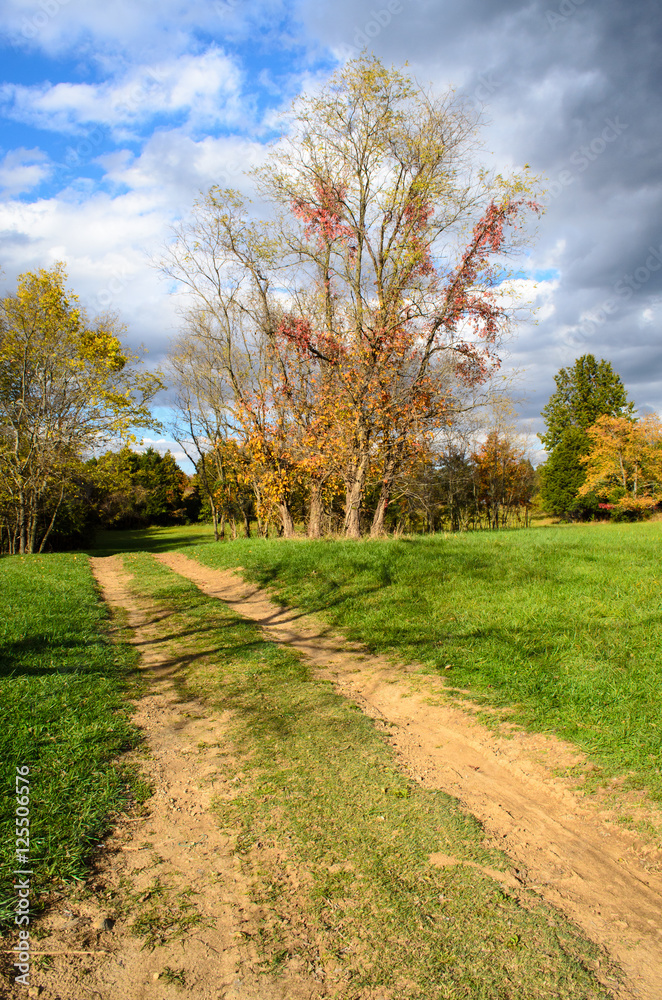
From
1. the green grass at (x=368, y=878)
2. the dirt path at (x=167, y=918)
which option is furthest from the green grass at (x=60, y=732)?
the green grass at (x=368, y=878)

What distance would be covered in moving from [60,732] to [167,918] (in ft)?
6.62

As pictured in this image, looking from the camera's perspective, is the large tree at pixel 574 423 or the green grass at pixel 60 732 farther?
the large tree at pixel 574 423

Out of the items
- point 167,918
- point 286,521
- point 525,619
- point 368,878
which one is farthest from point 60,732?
point 286,521

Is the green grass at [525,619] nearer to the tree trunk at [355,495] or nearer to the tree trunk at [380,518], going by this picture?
the tree trunk at [355,495]

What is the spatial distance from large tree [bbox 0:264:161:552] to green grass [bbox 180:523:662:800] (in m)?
10.8

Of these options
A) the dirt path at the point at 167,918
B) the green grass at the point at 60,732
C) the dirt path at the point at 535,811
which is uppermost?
the green grass at the point at 60,732

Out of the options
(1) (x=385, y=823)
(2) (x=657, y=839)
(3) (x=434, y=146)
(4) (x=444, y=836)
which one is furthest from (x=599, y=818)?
(3) (x=434, y=146)

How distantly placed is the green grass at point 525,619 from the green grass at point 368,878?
139cm

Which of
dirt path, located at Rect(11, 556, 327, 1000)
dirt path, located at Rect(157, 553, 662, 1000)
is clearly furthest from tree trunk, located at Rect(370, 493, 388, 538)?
dirt path, located at Rect(11, 556, 327, 1000)

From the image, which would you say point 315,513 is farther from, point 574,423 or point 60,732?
point 574,423

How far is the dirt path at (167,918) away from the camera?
200 cm

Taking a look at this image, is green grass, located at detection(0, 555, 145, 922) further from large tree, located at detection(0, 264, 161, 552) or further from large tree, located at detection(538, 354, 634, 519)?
large tree, located at detection(538, 354, 634, 519)

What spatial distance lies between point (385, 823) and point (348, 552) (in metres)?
7.86

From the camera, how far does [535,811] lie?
3.33 metres
